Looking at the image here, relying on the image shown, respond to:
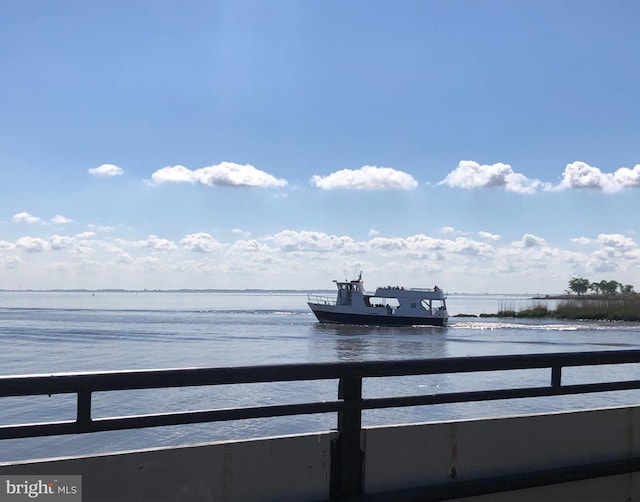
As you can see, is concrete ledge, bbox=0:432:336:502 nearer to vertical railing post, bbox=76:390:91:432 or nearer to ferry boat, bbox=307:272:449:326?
vertical railing post, bbox=76:390:91:432

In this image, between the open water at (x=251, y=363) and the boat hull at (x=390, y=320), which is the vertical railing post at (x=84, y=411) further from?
the boat hull at (x=390, y=320)

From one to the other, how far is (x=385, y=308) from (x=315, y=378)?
221 feet

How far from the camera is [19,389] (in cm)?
364

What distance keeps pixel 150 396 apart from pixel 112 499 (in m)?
15.9

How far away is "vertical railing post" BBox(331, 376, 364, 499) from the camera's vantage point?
177 inches

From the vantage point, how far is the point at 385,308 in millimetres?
71125

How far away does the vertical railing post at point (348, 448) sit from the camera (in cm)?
449

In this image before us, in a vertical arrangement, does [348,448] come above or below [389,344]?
above

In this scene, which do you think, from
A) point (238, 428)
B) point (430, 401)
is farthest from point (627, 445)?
point (238, 428)

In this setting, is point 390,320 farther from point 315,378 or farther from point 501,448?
point 315,378

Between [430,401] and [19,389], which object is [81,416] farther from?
[430,401]

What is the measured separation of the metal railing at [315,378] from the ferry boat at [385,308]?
2576 inches

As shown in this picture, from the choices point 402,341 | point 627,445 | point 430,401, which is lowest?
point 402,341

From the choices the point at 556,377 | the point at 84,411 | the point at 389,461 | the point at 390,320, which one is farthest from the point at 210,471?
the point at 390,320
